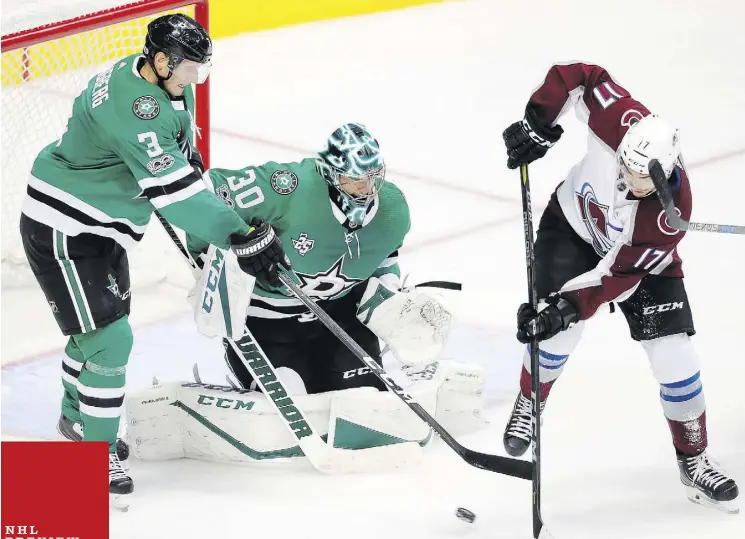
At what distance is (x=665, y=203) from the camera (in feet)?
10.3

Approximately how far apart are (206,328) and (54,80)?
1552mm

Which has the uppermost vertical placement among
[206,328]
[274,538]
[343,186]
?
[343,186]

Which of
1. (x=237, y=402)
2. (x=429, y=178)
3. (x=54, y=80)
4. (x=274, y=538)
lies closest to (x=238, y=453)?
(x=237, y=402)

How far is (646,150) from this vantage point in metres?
3.16

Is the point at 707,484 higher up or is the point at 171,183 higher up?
the point at 171,183

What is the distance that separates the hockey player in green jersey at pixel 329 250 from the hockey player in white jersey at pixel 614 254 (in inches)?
13.6

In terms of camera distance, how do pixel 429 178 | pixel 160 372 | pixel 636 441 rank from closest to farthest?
pixel 636 441 → pixel 160 372 → pixel 429 178

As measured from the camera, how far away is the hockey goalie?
364cm

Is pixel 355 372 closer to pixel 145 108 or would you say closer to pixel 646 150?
pixel 145 108

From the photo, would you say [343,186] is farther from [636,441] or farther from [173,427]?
[636,441]

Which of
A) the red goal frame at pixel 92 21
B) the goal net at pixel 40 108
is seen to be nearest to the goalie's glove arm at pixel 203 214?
the red goal frame at pixel 92 21

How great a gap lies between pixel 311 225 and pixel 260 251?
1.23 feet

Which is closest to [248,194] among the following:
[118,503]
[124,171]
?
[124,171]

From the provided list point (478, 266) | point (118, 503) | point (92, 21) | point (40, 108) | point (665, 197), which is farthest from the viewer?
point (478, 266)
